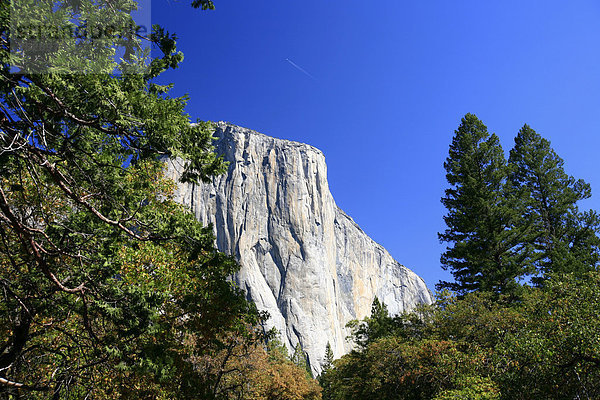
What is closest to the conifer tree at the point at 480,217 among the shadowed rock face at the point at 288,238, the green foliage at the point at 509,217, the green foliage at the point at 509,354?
the green foliage at the point at 509,217

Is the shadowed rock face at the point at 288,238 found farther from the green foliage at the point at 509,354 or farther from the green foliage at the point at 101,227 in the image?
the green foliage at the point at 101,227

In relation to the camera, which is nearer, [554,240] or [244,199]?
[554,240]

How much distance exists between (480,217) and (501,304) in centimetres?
567

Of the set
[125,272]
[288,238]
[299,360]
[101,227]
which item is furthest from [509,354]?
[288,238]

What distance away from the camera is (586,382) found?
8461 mm

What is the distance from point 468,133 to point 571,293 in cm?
1814

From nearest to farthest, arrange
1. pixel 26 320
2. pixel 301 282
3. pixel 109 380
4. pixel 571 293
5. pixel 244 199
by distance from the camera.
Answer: pixel 26 320 < pixel 109 380 < pixel 571 293 < pixel 301 282 < pixel 244 199

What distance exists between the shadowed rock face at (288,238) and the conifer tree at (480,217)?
51.4 meters

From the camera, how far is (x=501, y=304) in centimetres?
2042

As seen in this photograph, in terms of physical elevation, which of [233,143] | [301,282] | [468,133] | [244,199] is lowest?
[468,133]

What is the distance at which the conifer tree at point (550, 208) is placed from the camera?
23.7 meters

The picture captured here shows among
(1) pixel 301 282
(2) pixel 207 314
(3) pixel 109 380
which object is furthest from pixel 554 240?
(1) pixel 301 282

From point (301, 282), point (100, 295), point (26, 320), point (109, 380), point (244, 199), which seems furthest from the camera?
point (244, 199)

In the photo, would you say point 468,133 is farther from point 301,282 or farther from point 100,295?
point 301,282
